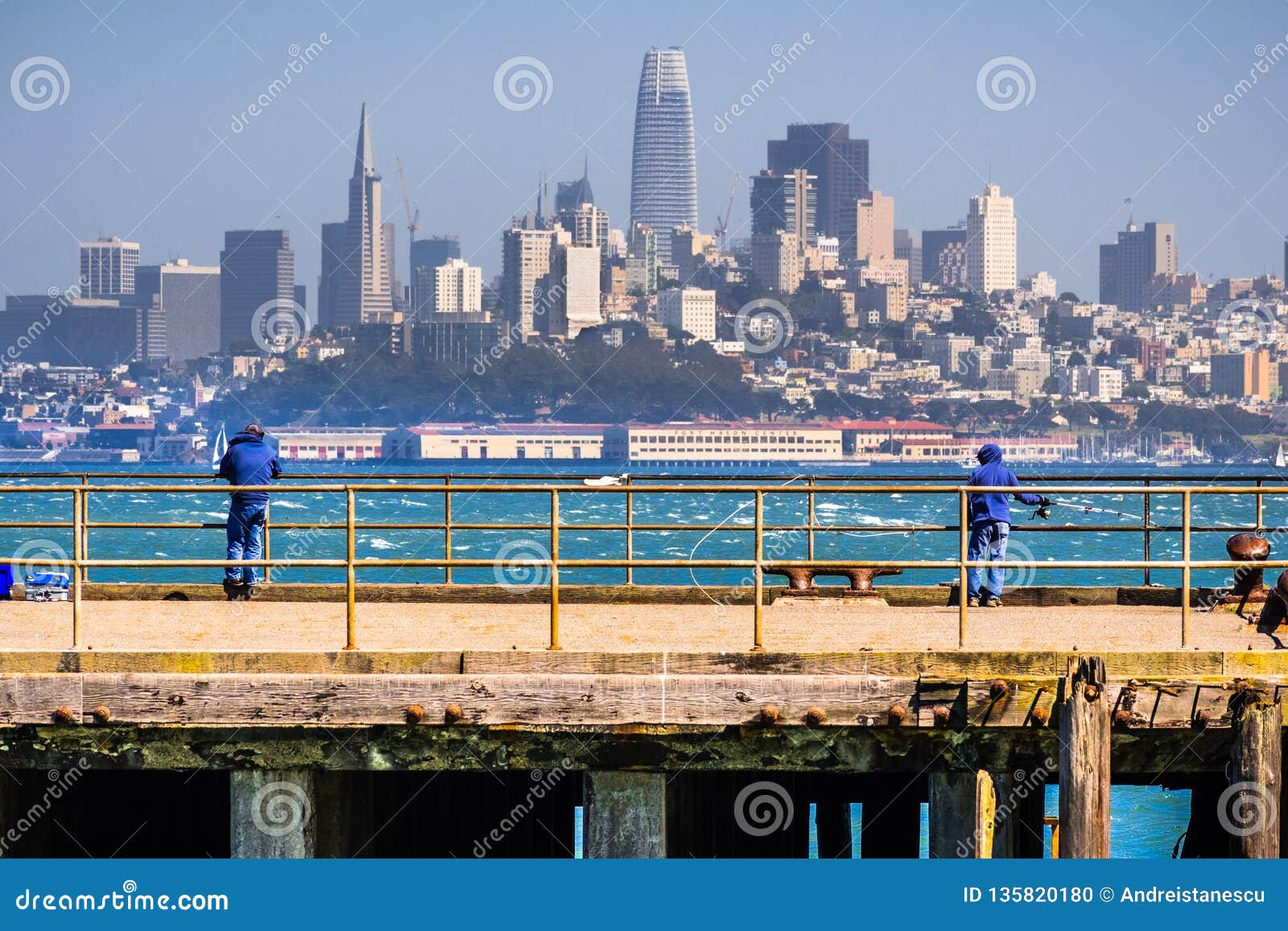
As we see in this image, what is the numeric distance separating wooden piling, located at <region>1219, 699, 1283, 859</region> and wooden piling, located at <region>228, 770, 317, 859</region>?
5.35m

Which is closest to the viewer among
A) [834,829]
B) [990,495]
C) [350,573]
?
Result: [350,573]

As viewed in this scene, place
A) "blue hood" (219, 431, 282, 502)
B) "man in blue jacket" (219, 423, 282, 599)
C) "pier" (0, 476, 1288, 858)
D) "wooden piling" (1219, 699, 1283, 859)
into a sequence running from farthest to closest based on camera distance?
"blue hood" (219, 431, 282, 502) → "man in blue jacket" (219, 423, 282, 599) → "pier" (0, 476, 1288, 858) → "wooden piling" (1219, 699, 1283, 859)

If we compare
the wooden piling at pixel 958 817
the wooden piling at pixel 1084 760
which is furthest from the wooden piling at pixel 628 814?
the wooden piling at pixel 1084 760

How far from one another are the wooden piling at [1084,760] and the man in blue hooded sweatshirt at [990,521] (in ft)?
15.8

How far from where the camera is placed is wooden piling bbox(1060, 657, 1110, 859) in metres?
10.5

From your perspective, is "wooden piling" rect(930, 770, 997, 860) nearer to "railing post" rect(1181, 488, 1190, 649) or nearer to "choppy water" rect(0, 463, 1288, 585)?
"railing post" rect(1181, 488, 1190, 649)

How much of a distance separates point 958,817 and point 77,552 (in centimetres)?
601

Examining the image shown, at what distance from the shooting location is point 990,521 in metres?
15.7

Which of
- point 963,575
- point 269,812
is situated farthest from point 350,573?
point 963,575

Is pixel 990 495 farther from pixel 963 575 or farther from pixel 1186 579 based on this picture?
pixel 1186 579

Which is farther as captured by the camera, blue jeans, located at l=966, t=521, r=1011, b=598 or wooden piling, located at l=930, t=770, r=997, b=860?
blue jeans, located at l=966, t=521, r=1011, b=598

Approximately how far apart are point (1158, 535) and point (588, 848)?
7418 centimetres

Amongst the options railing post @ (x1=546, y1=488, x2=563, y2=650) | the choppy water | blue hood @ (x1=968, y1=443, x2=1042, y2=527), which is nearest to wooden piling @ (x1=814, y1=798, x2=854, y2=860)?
blue hood @ (x1=968, y1=443, x2=1042, y2=527)

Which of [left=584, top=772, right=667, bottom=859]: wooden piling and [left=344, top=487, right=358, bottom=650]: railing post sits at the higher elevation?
[left=344, top=487, right=358, bottom=650]: railing post
